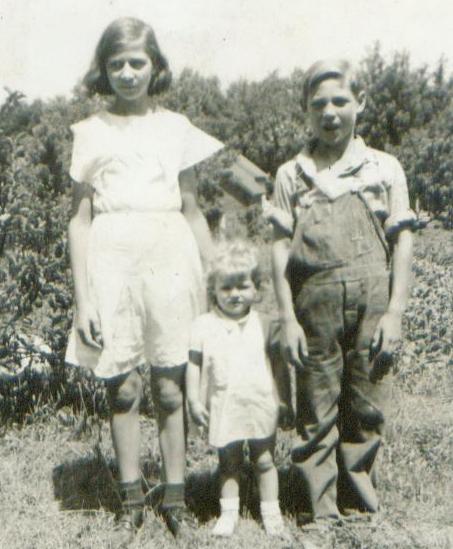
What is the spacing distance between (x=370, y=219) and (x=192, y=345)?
94cm

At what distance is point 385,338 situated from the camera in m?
3.21

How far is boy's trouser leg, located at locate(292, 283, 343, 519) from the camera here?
3.27 m

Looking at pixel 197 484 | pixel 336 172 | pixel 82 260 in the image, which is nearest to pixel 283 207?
pixel 336 172

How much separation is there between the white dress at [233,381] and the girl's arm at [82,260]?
0.44 meters

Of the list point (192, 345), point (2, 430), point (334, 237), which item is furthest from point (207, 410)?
point (2, 430)

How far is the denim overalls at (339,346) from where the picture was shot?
322 centimetres

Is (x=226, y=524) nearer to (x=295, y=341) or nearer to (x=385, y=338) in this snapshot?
(x=295, y=341)

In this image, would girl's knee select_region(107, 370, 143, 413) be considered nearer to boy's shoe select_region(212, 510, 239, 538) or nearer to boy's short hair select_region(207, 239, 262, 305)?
boy's short hair select_region(207, 239, 262, 305)

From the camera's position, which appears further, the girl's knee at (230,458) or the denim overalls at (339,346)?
the girl's knee at (230,458)

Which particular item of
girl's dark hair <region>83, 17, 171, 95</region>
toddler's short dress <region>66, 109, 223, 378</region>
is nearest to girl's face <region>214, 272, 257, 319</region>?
toddler's short dress <region>66, 109, 223, 378</region>

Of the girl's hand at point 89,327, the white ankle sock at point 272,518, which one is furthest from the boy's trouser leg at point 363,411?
the girl's hand at point 89,327

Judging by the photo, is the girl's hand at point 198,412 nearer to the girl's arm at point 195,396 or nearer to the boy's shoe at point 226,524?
the girl's arm at point 195,396

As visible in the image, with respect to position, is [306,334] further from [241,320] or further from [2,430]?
[2,430]

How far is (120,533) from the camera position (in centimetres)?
340
